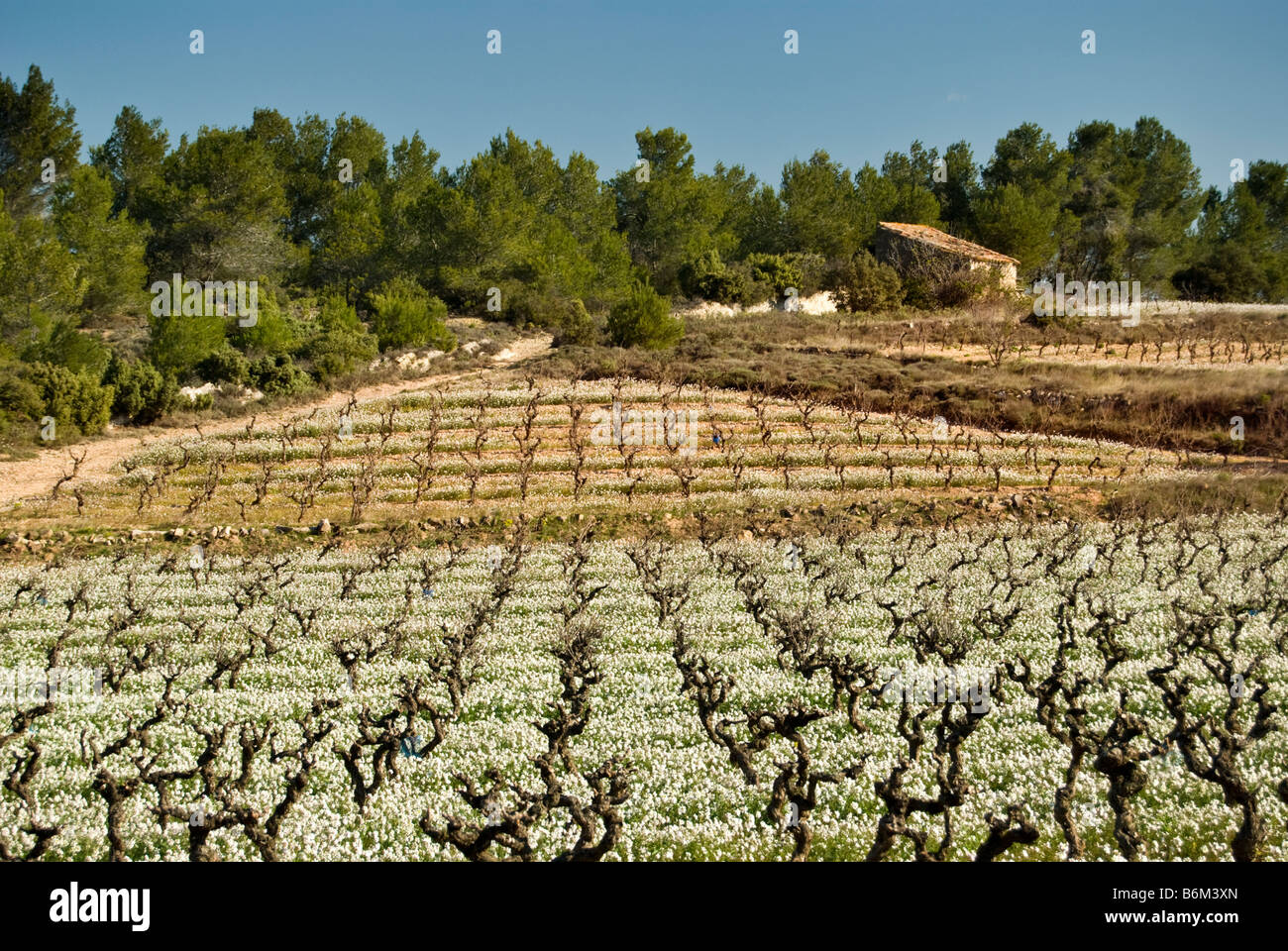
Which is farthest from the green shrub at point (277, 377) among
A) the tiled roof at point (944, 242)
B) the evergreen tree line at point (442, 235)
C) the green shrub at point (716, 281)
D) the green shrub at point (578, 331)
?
the tiled roof at point (944, 242)

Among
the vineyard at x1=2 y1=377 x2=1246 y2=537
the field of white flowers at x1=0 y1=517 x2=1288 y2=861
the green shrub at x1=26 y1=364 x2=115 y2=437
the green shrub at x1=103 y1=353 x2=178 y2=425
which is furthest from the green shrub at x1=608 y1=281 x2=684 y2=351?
the field of white flowers at x1=0 y1=517 x2=1288 y2=861

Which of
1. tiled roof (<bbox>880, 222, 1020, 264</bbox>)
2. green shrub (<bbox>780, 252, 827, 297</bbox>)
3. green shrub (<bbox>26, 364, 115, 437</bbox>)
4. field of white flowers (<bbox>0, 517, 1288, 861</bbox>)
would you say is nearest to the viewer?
field of white flowers (<bbox>0, 517, 1288, 861</bbox>)

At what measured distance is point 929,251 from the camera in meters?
72.6

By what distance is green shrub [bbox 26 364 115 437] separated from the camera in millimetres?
32688

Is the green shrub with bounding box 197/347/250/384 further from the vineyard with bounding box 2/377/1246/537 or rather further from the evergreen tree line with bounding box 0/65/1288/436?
the vineyard with bounding box 2/377/1246/537

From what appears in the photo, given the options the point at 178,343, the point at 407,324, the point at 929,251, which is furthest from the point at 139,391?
the point at 929,251

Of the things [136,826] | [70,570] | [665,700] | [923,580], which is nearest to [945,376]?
[923,580]

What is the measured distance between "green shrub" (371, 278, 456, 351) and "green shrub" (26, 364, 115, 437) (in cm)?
1789

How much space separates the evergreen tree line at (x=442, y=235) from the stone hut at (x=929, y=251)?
3.41 meters

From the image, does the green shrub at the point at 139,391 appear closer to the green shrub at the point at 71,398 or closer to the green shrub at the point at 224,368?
the green shrub at the point at 71,398

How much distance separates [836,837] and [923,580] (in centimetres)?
1011

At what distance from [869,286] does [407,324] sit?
3839 cm

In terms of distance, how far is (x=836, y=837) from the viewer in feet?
29.6

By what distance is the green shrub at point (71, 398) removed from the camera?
32688 millimetres
